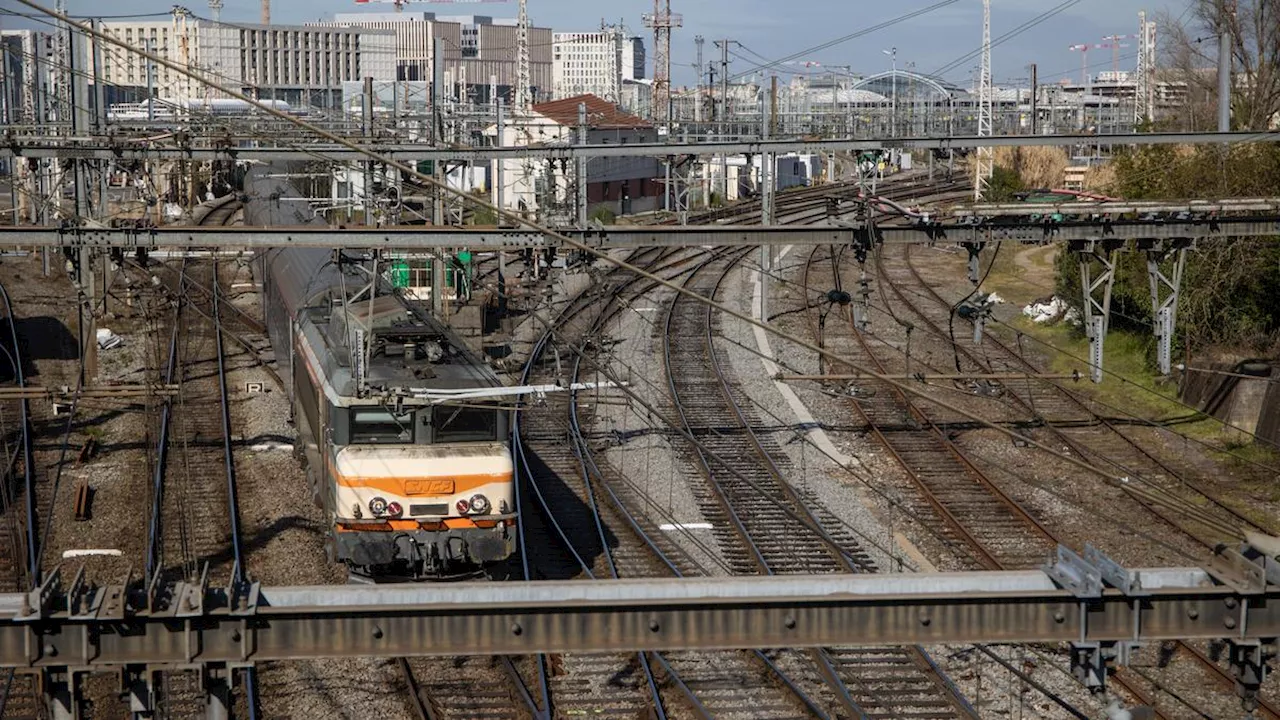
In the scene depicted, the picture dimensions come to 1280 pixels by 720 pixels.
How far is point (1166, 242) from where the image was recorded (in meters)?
15.0

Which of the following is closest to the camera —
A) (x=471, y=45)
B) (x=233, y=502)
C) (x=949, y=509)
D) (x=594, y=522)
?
(x=594, y=522)

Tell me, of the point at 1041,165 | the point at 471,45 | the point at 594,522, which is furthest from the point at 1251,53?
the point at 471,45

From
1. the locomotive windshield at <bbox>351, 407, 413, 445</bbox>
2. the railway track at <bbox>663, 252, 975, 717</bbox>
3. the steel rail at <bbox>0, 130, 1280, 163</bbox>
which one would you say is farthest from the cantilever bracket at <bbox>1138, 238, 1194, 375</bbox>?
the locomotive windshield at <bbox>351, 407, 413, 445</bbox>

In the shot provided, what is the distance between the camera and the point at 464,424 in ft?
34.5

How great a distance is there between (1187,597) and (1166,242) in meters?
9.92

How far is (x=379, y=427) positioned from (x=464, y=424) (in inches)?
23.3

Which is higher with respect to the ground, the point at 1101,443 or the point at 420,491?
the point at 420,491

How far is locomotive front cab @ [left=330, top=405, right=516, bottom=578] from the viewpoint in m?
10.2

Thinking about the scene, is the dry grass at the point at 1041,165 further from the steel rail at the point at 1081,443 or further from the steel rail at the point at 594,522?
the steel rail at the point at 594,522

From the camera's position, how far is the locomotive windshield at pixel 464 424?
10430 mm

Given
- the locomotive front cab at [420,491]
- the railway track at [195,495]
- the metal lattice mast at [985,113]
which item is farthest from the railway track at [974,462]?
the metal lattice mast at [985,113]

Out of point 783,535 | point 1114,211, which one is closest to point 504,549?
point 783,535

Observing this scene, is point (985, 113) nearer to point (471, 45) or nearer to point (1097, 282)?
point (1097, 282)

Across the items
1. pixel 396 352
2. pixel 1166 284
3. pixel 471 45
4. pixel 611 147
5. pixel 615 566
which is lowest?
pixel 615 566
